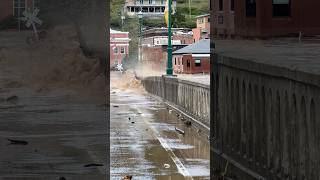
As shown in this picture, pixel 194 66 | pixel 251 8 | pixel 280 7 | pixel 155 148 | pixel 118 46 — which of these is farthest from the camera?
pixel 118 46

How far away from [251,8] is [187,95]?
1183 centimetres

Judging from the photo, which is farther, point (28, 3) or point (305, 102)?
point (28, 3)

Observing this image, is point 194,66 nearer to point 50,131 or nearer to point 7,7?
point 50,131

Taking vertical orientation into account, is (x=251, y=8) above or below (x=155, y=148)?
above

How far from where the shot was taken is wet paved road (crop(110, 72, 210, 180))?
38.6ft

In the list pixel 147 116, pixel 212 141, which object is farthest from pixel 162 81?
pixel 212 141

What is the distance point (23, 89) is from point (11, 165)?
145cm

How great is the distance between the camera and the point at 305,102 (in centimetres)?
730

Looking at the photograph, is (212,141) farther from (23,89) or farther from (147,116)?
(147,116)

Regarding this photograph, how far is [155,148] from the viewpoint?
49.9 feet

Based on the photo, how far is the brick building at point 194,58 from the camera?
28.7 metres

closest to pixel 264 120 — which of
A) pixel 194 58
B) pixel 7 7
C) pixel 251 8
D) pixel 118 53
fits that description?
pixel 251 8

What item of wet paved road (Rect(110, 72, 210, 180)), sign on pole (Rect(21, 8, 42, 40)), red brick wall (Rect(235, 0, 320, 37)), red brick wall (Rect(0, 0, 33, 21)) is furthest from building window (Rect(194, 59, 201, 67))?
red brick wall (Rect(0, 0, 33, 21))

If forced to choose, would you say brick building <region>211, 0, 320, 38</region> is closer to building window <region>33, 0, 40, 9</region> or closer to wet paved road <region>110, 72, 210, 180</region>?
wet paved road <region>110, 72, 210, 180</region>
